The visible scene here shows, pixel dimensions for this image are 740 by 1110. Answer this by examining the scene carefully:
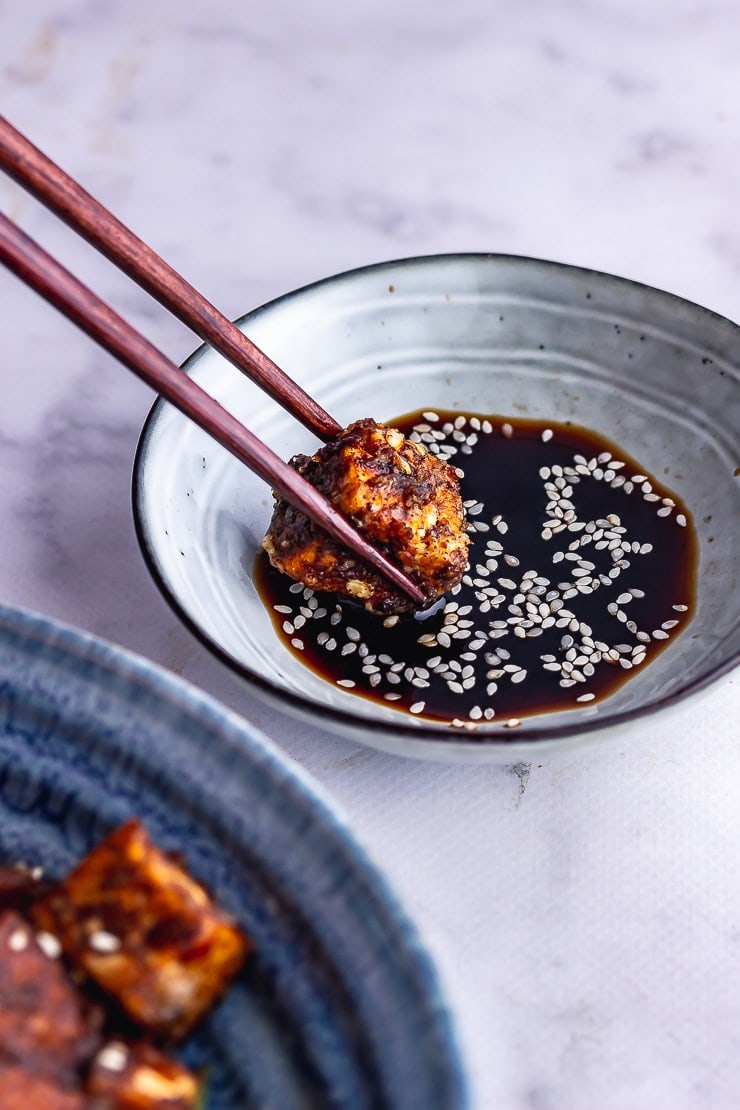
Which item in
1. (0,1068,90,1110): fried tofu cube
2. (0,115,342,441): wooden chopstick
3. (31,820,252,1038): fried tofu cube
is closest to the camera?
(0,1068,90,1110): fried tofu cube

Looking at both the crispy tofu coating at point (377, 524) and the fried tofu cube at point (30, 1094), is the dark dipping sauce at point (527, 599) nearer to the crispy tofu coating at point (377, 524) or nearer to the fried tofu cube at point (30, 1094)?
the crispy tofu coating at point (377, 524)

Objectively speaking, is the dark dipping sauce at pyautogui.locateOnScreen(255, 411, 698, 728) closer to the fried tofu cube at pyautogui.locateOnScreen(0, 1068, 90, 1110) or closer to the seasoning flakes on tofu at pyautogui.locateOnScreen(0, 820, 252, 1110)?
the seasoning flakes on tofu at pyautogui.locateOnScreen(0, 820, 252, 1110)

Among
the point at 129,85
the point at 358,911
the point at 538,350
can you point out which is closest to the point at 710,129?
the point at 538,350

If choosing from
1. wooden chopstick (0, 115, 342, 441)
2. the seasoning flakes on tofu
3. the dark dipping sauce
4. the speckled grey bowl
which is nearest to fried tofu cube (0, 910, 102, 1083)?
the seasoning flakes on tofu

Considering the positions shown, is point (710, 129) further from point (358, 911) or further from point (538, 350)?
point (358, 911)

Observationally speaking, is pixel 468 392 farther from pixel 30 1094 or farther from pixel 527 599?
pixel 30 1094

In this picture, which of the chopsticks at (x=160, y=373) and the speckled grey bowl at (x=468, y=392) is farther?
the speckled grey bowl at (x=468, y=392)

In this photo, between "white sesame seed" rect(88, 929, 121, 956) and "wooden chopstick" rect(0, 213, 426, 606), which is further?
"wooden chopstick" rect(0, 213, 426, 606)

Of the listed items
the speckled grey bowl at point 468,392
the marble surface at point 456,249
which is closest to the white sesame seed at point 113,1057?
the marble surface at point 456,249
